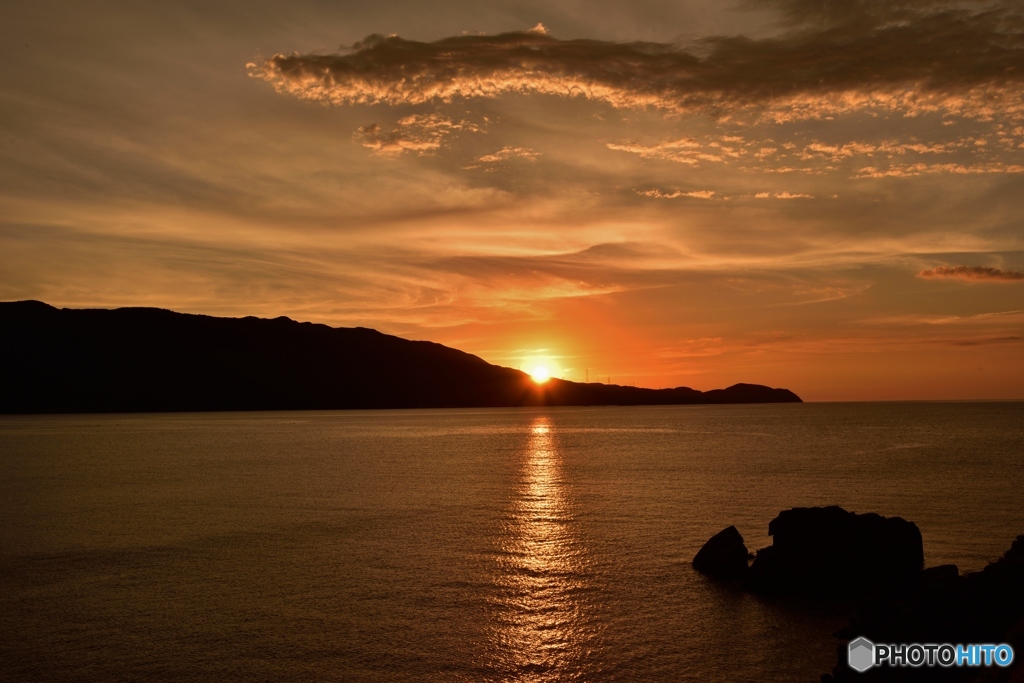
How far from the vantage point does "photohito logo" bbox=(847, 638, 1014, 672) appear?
59.7 feet

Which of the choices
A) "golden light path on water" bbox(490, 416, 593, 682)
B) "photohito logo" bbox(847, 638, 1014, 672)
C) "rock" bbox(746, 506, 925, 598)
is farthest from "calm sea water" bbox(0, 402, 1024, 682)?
"rock" bbox(746, 506, 925, 598)

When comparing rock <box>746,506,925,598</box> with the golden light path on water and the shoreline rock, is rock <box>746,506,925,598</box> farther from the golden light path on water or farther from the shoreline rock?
the golden light path on water

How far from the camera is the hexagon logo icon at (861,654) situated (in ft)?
62.2

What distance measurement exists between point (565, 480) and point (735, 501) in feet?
66.0

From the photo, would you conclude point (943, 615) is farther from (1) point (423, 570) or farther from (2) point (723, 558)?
(1) point (423, 570)

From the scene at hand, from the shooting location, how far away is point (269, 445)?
4825 inches

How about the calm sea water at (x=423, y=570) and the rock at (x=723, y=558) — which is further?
the rock at (x=723, y=558)

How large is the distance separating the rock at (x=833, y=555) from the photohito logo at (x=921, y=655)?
7.94m

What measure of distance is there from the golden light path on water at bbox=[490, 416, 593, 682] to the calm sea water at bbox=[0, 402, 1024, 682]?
10 cm

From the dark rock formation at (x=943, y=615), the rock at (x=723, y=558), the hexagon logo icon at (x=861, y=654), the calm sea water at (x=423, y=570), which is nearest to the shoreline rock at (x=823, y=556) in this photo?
the rock at (x=723, y=558)

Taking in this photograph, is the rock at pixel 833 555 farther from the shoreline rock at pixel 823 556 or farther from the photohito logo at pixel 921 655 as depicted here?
the photohito logo at pixel 921 655

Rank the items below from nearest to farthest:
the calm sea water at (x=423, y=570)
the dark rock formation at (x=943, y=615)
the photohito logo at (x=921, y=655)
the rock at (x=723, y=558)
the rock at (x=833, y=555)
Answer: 1. the photohito logo at (x=921, y=655)
2. the dark rock formation at (x=943, y=615)
3. the calm sea water at (x=423, y=570)
4. the rock at (x=833, y=555)
5. the rock at (x=723, y=558)

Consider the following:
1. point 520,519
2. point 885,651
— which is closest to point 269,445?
point 520,519

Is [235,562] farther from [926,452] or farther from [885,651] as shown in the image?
[926,452]
